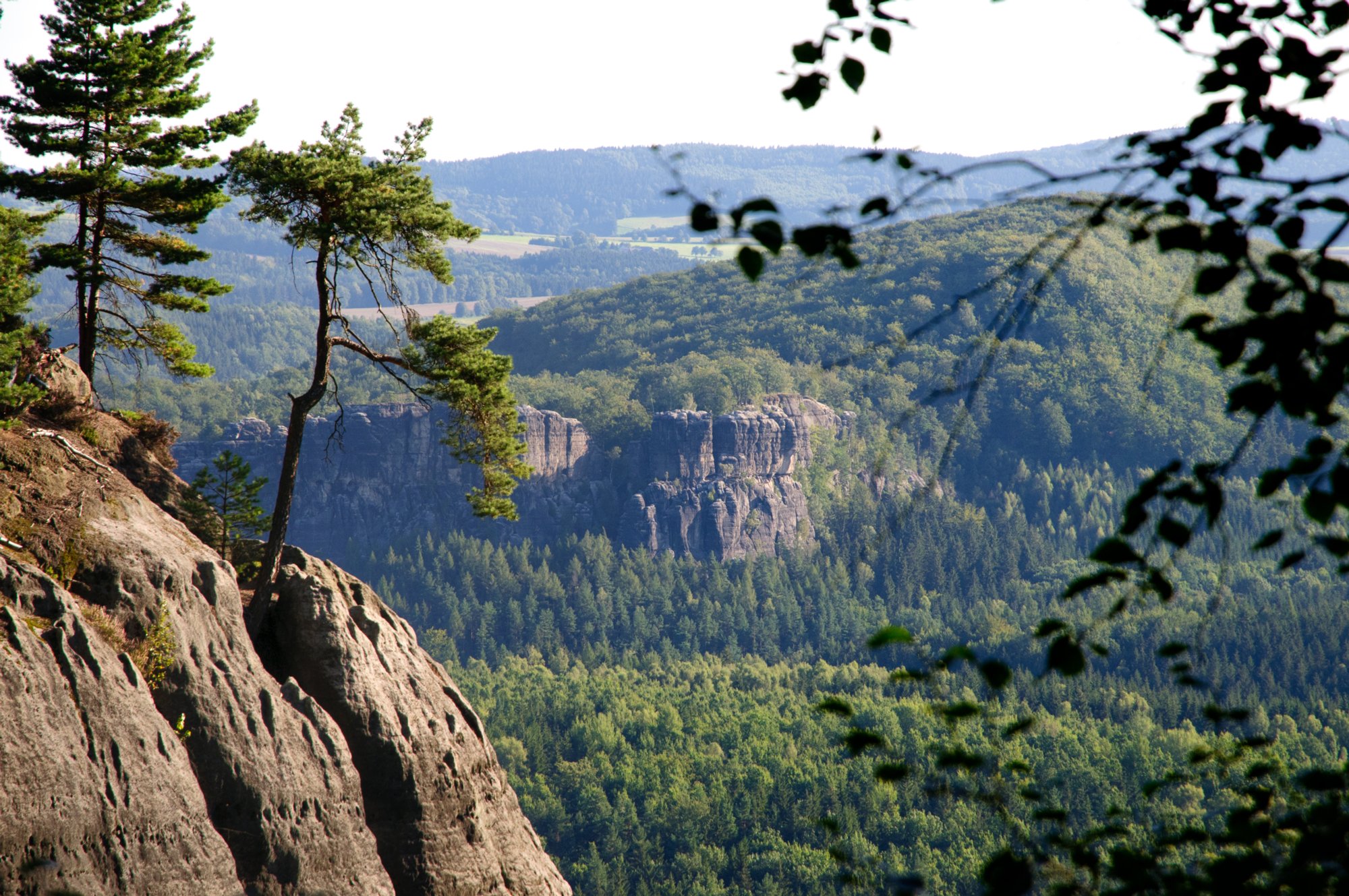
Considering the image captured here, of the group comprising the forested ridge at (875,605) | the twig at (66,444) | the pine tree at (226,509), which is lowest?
the forested ridge at (875,605)

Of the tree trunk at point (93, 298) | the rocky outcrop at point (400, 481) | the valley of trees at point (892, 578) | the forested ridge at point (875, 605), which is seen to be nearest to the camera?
the valley of trees at point (892, 578)

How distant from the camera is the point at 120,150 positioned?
21.1 m

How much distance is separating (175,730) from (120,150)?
11.7 metres

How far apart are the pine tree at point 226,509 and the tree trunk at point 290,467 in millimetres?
1075

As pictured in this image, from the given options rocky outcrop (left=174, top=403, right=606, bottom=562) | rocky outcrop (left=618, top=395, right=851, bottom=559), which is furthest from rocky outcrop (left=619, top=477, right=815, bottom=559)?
rocky outcrop (left=174, top=403, right=606, bottom=562)

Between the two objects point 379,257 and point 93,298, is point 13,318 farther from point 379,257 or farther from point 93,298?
point 379,257

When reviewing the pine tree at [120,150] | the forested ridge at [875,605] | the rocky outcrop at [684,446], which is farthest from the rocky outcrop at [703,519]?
the pine tree at [120,150]

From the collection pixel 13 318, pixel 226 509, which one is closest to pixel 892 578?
pixel 226 509

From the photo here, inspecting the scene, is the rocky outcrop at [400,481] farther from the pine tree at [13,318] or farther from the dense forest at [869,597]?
the pine tree at [13,318]

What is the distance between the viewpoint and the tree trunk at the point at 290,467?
1850cm

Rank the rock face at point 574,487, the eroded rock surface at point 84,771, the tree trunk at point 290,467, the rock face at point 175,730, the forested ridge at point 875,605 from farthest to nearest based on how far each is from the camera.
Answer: the rock face at point 574,487, the forested ridge at point 875,605, the tree trunk at point 290,467, the rock face at point 175,730, the eroded rock surface at point 84,771

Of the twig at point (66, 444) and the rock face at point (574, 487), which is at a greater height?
the twig at point (66, 444)

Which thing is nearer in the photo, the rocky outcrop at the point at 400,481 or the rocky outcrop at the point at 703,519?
the rocky outcrop at the point at 400,481

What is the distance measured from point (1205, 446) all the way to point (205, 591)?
169996 millimetres
